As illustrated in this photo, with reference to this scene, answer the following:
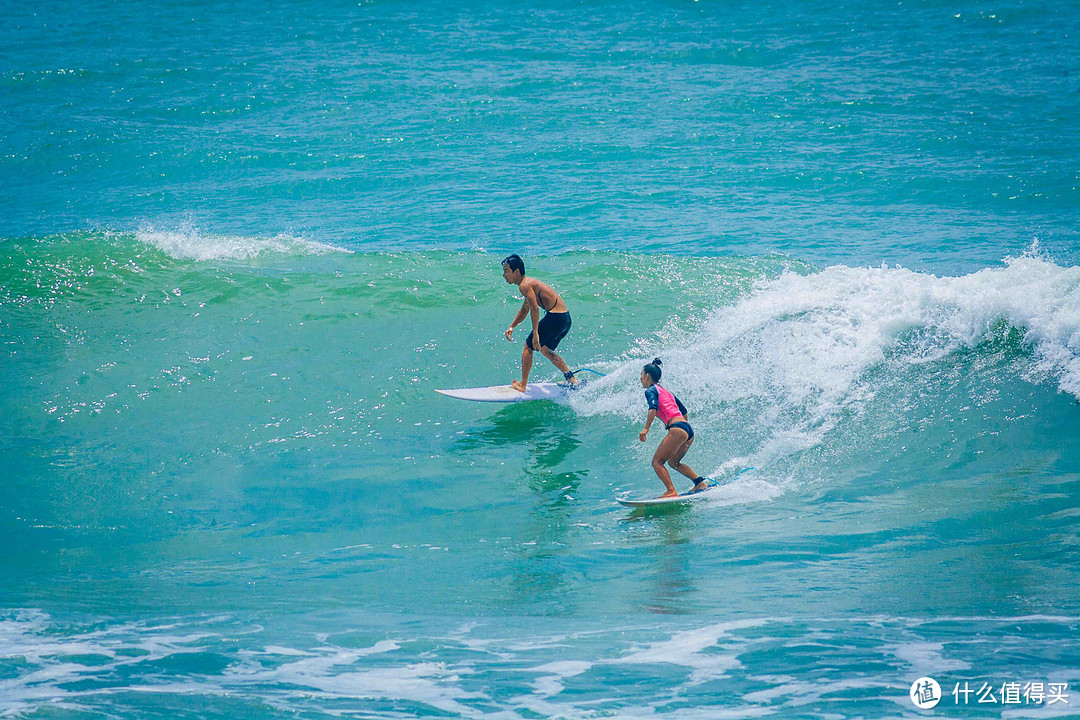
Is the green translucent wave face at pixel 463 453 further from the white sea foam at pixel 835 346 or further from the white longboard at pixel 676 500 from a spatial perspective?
the white longboard at pixel 676 500

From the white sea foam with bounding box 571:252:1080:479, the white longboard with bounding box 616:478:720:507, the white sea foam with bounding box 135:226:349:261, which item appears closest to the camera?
the white longboard with bounding box 616:478:720:507

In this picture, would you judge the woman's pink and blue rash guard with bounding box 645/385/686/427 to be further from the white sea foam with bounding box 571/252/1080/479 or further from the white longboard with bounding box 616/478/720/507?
the white sea foam with bounding box 571/252/1080/479

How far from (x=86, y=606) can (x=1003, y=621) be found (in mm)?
6001

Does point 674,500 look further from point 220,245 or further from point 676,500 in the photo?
point 220,245

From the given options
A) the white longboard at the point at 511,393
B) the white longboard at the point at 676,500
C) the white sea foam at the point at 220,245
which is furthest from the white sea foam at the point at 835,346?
the white sea foam at the point at 220,245

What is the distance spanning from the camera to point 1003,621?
5309mm

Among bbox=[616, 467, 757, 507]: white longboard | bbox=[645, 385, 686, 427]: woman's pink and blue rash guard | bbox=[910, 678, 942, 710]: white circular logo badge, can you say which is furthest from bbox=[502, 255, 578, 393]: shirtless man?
bbox=[910, 678, 942, 710]: white circular logo badge

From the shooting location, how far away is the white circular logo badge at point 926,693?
4.57m

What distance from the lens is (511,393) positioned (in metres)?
9.64

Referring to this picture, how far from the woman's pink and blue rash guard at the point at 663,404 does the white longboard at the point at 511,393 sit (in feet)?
7.24

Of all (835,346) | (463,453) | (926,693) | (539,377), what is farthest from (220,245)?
(926,693)

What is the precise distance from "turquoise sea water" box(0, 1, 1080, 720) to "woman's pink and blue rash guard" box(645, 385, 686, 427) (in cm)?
81

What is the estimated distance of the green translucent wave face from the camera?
6391mm

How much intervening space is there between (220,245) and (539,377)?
6927mm
